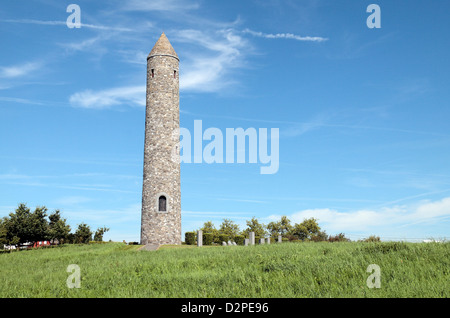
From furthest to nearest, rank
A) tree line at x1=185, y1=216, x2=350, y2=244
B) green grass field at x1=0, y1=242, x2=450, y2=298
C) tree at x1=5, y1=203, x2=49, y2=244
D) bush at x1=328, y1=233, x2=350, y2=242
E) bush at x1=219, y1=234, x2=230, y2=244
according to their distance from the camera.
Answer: tree line at x1=185, y1=216, x2=350, y2=244, bush at x1=219, y1=234, x2=230, y2=244, tree at x1=5, y1=203, x2=49, y2=244, bush at x1=328, y1=233, x2=350, y2=242, green grass field at x1=0, y1=242, x2=450, y2=298

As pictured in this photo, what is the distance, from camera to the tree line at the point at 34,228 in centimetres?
3638

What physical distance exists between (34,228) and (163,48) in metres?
20.8

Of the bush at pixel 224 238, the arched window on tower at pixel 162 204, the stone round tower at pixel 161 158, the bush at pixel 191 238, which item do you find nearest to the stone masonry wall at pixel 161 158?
the stone round tower at pixel 161 158

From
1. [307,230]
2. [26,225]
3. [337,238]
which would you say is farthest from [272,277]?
[307,230]

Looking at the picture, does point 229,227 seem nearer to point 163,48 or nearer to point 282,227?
point 282,227

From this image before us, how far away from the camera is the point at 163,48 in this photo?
37.4m

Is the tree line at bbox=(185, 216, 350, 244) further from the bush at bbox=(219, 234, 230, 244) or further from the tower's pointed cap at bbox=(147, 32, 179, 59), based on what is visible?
the tower's pointed cap at bbox=(147, 32, 179, 59)

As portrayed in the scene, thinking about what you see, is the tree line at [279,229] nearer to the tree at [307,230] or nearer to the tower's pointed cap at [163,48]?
the tree at [307,230]

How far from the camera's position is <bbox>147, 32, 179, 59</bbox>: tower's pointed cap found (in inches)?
1462

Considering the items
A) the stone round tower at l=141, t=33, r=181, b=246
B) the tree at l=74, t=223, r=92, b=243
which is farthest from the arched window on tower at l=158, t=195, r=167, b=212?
the tree at l=74, t=223, r=92, b=243

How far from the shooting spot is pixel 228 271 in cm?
1410

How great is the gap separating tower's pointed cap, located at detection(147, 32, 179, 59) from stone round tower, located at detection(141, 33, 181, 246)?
0.11 metres

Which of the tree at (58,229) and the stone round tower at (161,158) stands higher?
the stone round tower at (161,158)
